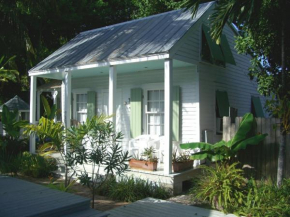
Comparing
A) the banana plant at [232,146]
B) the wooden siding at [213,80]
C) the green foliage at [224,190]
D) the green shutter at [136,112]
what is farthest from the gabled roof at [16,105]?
the green foliage at [224,190]

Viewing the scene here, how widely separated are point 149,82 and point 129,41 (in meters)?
1.65

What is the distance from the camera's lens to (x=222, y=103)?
32.5ft

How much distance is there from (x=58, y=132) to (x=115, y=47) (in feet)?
11.0

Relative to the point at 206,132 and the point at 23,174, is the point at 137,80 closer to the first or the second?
the point at 206,132

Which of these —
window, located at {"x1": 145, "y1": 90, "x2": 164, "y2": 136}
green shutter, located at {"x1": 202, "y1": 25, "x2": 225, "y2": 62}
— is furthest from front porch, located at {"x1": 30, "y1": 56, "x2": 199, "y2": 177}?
green shutter, located at {"x1": 202, "y1": 25, "x2": 225, "y2": 62}

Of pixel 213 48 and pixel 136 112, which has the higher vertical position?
pixel 213 48

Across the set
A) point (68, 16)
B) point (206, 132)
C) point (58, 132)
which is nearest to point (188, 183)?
point (206, 132)

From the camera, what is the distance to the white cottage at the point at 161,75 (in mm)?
8227

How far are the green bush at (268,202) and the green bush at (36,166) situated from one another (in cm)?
630

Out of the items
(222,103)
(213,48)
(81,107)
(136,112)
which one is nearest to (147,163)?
(136,112)

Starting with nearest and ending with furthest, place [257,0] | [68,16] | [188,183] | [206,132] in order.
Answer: [257,0], [188,183], [206,132], [68,16]

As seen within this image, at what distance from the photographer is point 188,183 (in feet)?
27.3

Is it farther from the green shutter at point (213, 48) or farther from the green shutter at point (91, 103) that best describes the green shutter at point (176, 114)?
the green shutter at point (91, 103)

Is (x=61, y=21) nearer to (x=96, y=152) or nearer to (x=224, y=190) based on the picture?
(x=96, y=152)
